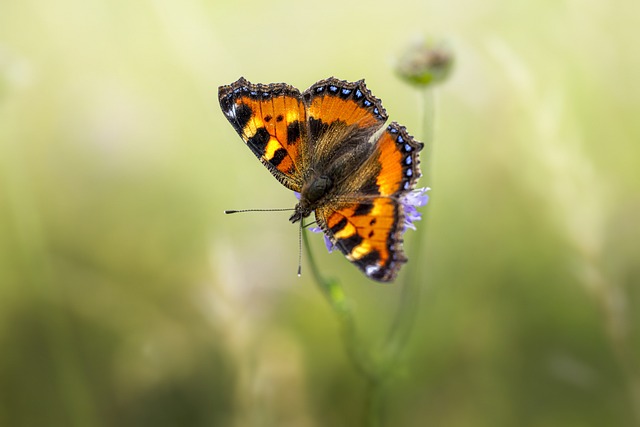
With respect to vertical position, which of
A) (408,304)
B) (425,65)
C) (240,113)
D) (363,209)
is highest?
(425,65)

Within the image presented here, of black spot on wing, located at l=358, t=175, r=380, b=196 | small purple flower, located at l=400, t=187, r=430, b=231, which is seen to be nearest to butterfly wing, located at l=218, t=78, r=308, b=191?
black spot on wing, located at l=358, t=175, r=380, b=196

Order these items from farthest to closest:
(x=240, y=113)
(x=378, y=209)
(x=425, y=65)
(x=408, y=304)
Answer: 1. (x=408, y=304)
2. (x=425, y=65)
3. (x=240, y=113)
4. (x=378, y=209)

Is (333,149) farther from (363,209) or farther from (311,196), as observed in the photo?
(363,209)

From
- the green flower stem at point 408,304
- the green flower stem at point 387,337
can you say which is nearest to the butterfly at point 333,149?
the green flower stem at point 387,337

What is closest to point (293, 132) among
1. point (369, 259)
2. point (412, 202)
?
point (412, 202)

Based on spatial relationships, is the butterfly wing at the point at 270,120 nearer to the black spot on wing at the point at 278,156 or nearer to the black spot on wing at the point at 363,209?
the black spot on wing at the point at 278,156

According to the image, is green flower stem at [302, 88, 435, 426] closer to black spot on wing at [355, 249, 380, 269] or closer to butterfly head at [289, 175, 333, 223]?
butterfly head at [289, 175, 333, 223]

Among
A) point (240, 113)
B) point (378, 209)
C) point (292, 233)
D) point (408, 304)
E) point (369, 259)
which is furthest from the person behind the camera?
point (292, 233)
